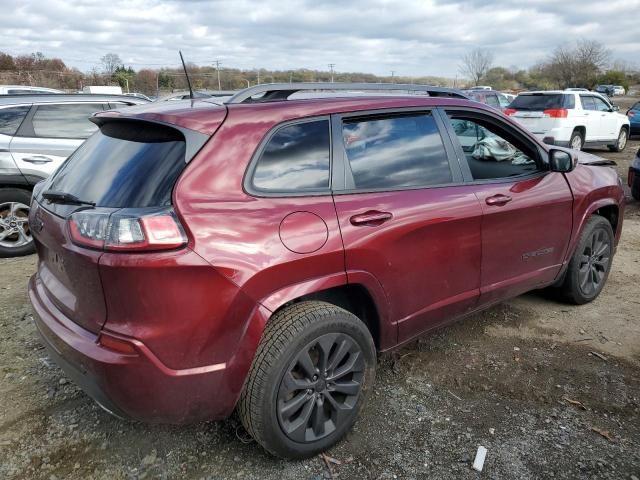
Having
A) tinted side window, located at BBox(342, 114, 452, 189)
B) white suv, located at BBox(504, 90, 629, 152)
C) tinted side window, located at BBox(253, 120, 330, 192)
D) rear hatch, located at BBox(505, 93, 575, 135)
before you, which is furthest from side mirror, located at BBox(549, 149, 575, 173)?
rear hatch, located at BBox(505, 93, 575, 135)

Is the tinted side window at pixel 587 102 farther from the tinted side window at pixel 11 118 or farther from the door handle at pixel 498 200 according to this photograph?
the tinted side window at pixel 11 118

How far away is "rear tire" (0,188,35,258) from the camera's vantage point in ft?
17.8

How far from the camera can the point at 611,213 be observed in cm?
431

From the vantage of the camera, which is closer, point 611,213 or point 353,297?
point 353,297

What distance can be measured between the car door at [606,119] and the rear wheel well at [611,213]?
10.3 metres

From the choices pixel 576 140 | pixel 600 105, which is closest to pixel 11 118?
pixel 576 140

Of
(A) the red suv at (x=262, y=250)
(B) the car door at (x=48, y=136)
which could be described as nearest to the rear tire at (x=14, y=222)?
(B) the car door at (x=48, y=136)

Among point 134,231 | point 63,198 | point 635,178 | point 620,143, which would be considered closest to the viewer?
point 134,231

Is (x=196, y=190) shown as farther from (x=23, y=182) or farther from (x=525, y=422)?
(x=23, y=182)

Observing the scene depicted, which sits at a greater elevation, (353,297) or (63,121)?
(63,121)

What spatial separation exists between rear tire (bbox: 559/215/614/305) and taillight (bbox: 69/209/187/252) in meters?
3.20

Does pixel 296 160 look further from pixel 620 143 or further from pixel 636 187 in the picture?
pixel 620 143

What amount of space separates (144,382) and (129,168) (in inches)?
35.2

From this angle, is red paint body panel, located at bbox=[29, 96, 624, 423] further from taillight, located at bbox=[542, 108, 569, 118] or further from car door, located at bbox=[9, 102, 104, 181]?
taillight, located at bbox=[542, 108, 569, 118]
